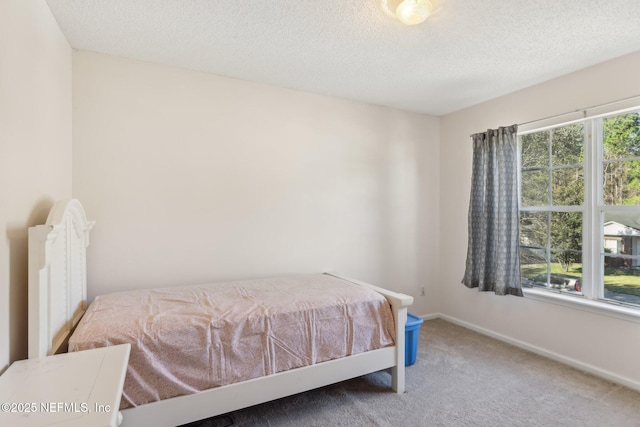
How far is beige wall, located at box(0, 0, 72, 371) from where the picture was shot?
49.4 inches

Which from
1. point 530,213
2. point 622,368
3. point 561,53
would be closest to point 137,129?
point 561,53

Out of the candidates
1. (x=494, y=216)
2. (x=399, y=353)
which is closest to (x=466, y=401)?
(x=399, y=353)

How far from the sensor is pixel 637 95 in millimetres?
2154

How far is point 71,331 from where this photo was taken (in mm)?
1674

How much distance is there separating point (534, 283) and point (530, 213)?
65cm

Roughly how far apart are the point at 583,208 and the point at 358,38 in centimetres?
221

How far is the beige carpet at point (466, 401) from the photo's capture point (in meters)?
1.86

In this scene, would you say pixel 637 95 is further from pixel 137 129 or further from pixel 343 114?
pixel 137 129

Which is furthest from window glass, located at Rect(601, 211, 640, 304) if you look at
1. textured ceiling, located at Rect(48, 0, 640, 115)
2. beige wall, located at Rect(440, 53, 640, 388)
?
textured ceiling, located at Rect(48, 0, 640, 115)

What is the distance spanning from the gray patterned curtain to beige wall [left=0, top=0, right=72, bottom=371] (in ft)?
10.7

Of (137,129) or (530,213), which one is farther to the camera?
(530,213)

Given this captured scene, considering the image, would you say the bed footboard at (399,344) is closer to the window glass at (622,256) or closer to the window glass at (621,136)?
the window glass at (622,256)

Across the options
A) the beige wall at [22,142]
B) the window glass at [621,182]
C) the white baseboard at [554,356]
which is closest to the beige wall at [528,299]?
the white baseboard at [554,356]

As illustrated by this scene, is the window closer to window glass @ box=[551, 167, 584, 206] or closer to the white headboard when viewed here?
window glass @ box=[551, 167, 584, 206]
